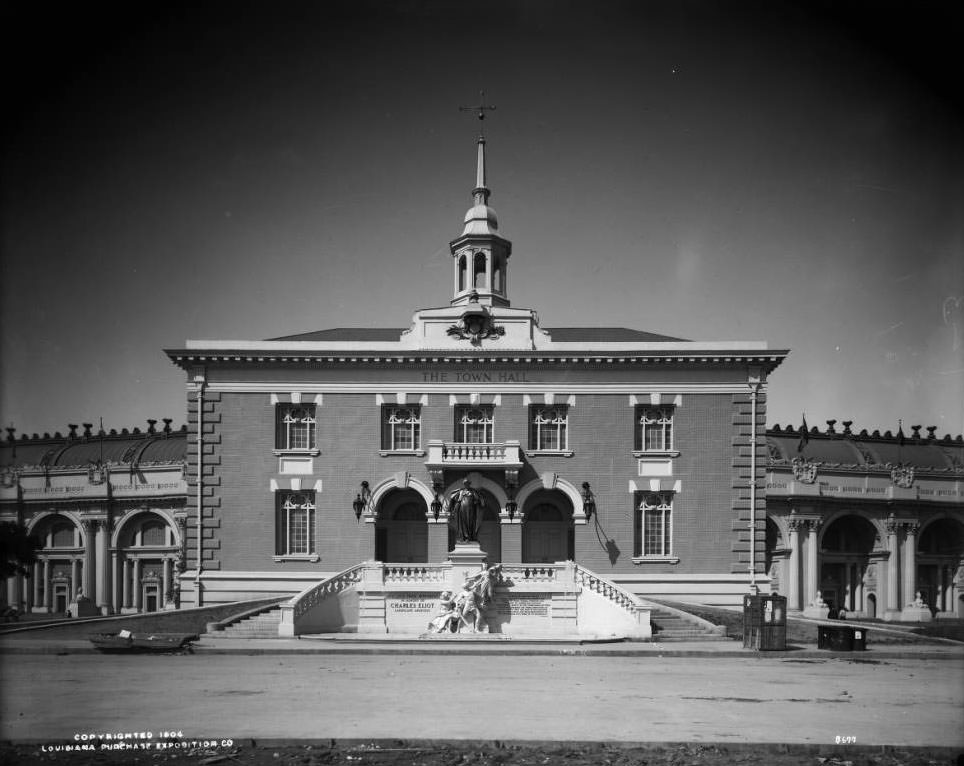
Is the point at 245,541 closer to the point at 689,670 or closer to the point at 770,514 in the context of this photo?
the point at 689,670

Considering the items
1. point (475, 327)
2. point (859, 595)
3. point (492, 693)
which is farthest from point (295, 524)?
point (859, 595)

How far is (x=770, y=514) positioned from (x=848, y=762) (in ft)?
171

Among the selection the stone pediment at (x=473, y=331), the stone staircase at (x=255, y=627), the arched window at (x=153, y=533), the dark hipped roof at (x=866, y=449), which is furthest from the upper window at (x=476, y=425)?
the arched window at (x=153, y=533)

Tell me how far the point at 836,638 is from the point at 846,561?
40.2 meters

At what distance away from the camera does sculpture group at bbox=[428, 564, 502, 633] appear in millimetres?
32719

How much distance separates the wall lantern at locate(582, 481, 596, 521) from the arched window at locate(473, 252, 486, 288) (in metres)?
9.35

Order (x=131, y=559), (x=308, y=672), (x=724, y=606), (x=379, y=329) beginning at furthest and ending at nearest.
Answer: (x=131, y=559), (x=379, y=329), (x=724, y=606), (x=308, y=672)

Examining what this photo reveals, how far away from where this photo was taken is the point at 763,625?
28.5 m

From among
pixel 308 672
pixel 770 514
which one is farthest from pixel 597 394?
pixel 770 514

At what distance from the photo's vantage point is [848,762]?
14.6m

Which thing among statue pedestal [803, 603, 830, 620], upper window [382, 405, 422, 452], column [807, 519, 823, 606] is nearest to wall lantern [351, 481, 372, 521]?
upper window [382, 405, 422, 452]

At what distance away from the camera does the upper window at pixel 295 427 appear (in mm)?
38062

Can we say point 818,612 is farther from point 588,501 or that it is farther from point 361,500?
point 361,500

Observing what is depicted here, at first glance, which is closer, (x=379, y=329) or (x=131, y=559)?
(x=379, y=329)
